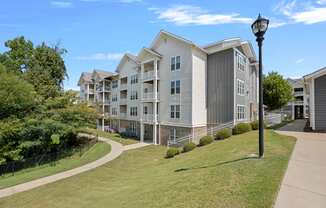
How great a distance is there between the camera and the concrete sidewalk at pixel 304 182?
16.3ft

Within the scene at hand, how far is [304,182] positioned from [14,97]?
2515 centimetres

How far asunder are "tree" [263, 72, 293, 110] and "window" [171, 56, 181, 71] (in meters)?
24.5

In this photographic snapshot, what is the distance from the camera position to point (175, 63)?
26.0 metres

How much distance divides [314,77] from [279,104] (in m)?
25.9

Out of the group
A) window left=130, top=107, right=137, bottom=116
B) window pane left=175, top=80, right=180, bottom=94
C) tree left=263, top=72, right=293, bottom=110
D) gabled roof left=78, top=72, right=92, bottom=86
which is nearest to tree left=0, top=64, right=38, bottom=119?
window left=130, top=107, right=137, bottom=116

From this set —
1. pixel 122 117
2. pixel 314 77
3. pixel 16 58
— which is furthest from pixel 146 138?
pixel 16 58

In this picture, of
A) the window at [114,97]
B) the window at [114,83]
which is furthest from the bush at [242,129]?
the window at [114,83]

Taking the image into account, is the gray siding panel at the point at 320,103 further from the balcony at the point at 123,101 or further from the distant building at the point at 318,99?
the balcony at the point at 123,101

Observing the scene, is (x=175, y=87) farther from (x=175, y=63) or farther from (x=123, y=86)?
(x=123, y=86)

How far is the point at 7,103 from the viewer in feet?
71.7

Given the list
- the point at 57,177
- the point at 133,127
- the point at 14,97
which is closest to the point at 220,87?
the point at 133,127

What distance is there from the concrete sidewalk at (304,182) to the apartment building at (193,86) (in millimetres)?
13888

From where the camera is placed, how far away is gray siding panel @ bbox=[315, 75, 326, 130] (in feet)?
58.2

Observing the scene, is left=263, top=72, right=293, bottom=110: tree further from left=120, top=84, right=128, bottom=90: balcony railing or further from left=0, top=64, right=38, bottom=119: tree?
left=0, top=64, right=38, bottom=119: tree
